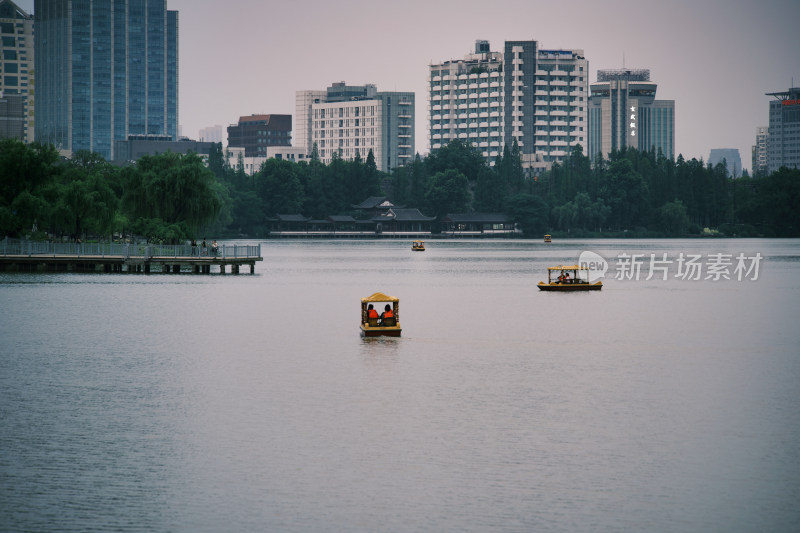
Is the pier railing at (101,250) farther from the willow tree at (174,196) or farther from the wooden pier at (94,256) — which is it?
the willow tree at (174,196)

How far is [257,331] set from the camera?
50.4 m

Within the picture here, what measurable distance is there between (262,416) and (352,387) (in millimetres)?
5217

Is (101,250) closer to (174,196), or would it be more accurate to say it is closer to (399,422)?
(174,196)

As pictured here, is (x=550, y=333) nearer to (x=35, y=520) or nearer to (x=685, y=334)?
(x=685, y=334)

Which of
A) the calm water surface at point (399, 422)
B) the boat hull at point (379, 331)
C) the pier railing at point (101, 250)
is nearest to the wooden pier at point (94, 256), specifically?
the pier railing at point (101, 250)

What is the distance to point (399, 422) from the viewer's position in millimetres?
28344

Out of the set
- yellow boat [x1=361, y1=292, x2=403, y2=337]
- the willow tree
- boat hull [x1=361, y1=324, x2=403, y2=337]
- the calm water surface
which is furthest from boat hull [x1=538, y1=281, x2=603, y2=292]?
boat hull [x1=361, y1=324, x2=403, y2=337]

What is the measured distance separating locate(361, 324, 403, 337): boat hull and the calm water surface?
589 millimetres

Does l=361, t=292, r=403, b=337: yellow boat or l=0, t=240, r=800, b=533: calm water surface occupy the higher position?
l=361, t=292, r=403, b=337: yellow boat

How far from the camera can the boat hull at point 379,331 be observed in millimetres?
46000

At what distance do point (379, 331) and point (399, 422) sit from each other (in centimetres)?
1785

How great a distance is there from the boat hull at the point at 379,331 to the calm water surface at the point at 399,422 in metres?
0.59

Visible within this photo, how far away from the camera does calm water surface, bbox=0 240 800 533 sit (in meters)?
20.6

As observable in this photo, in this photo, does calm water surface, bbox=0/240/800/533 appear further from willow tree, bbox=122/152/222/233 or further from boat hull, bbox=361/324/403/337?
willow tree, bbox=122/152/222/233
